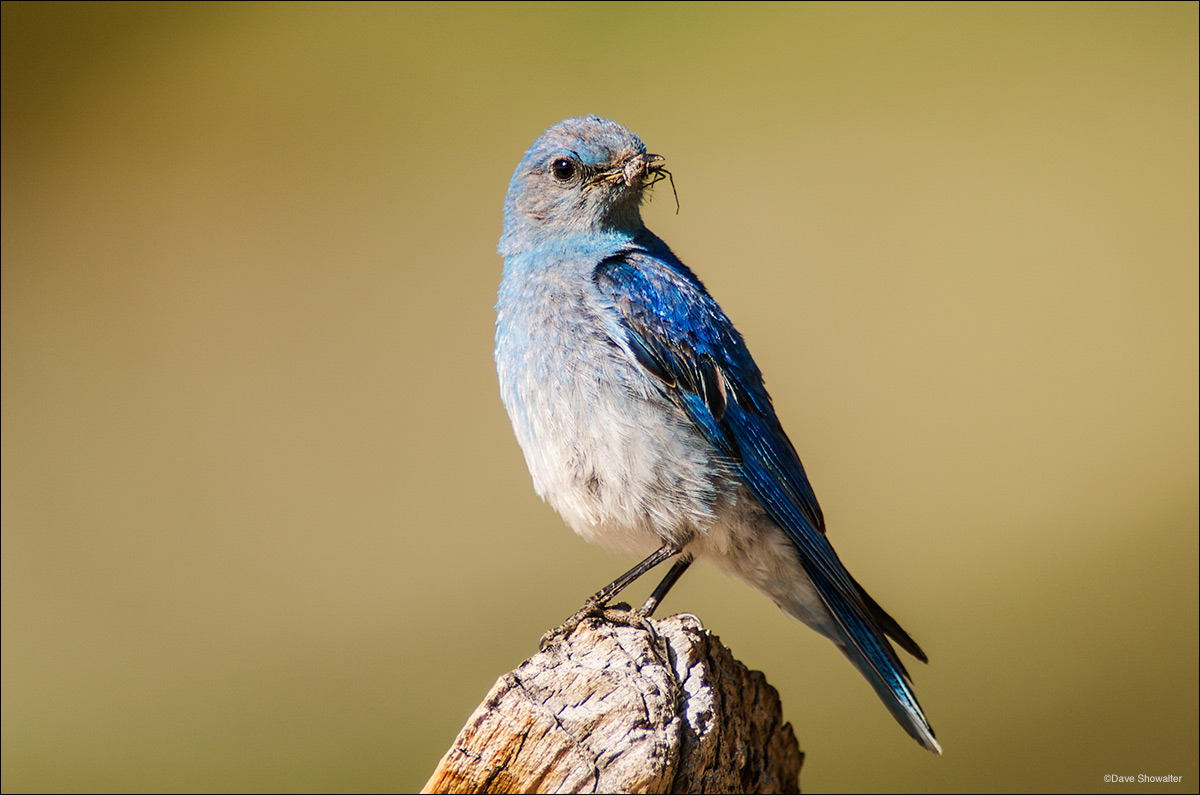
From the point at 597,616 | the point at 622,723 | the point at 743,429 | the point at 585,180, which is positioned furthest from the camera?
the point at 585,180

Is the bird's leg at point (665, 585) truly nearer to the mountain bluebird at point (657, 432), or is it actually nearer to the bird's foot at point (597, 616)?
the mountain bluebird at point (657, 432)

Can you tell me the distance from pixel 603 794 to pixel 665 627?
0.69 m

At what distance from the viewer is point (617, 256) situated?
13.6ft

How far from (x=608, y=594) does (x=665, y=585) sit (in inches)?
13.8

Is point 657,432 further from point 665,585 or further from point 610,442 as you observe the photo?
point 665,585

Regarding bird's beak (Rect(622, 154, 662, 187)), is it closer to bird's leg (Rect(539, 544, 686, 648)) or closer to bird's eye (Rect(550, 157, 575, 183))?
bird's eye (Rect(550, 157, 575, 183))

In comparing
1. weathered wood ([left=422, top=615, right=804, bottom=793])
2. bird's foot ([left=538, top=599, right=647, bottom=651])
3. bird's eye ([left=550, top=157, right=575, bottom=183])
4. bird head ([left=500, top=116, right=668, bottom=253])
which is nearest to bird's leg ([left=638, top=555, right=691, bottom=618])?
bird's foot ([left=538, top=599, right=647, bottom=651])

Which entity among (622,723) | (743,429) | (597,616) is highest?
(743,429)

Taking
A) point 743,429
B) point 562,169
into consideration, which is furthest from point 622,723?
point 562,169

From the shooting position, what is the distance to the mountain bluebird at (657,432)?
3.79 m

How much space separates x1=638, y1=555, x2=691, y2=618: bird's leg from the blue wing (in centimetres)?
42

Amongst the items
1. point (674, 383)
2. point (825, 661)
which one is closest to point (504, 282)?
point (674, 383)

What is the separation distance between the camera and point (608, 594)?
376cm

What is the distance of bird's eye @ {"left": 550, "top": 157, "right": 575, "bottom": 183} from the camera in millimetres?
4336
